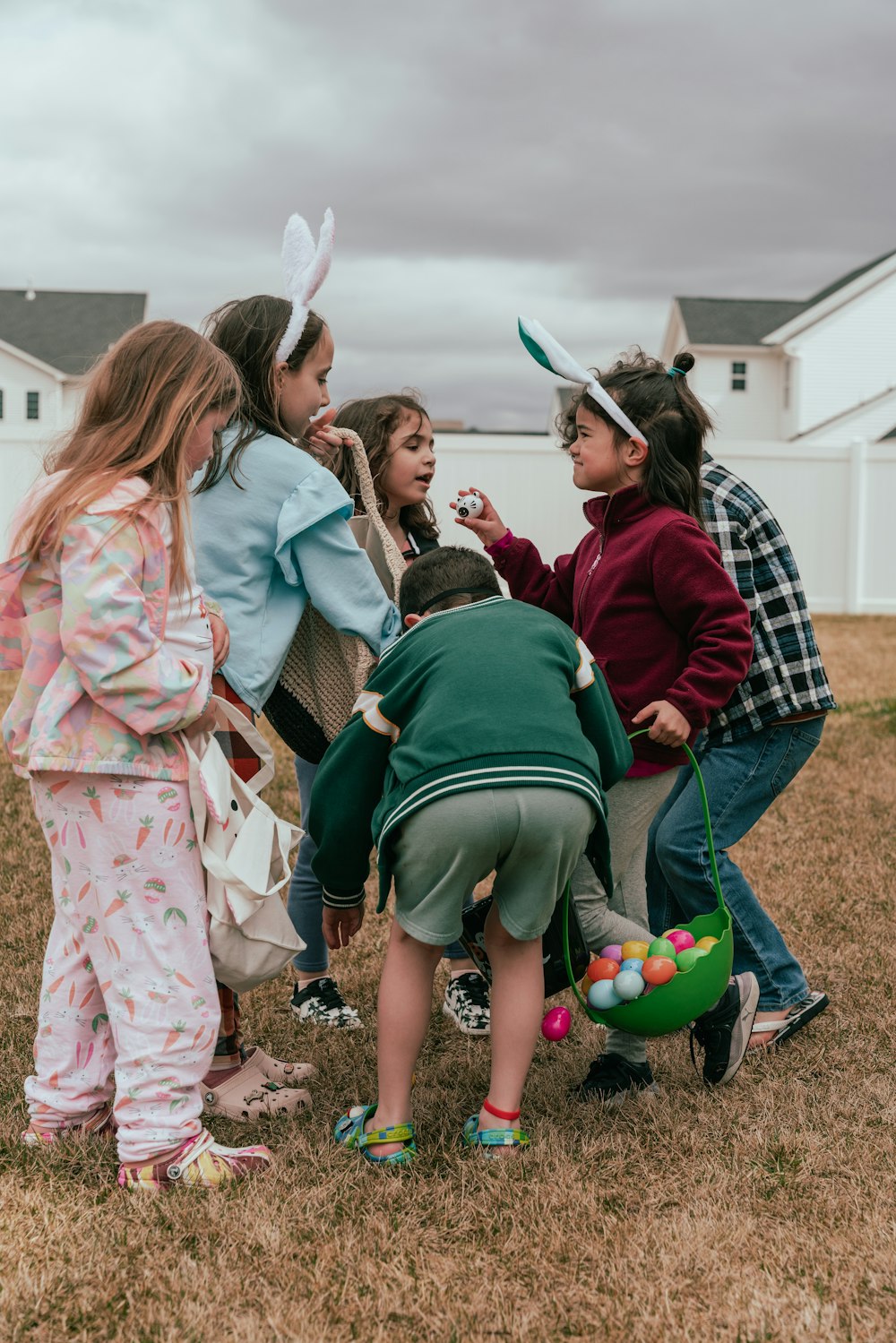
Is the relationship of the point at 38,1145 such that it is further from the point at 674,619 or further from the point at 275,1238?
the point at 674,619

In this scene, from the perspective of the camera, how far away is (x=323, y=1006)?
12.3 ft

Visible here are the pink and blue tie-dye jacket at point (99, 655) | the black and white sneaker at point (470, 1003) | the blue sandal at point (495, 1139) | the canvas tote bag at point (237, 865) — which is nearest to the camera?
the pink and blue tie-dye jacket at point (99, 655)

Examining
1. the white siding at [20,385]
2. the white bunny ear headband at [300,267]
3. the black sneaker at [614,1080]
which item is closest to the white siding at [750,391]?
the white siding at [20,385]

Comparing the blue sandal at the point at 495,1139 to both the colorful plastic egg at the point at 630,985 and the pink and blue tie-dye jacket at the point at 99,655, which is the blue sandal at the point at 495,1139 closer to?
the colorful plastic egg at the point at 630,985

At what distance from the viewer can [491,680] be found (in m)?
2.57

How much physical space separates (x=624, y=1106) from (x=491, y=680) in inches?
46.8

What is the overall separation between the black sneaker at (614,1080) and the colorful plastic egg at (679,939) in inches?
A: 17.9

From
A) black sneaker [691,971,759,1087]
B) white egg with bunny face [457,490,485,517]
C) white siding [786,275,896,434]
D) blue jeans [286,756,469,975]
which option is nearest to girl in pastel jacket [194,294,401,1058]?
white egg with bunny face [457,490,485,517]

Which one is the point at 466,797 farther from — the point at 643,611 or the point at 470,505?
the point at 470,505

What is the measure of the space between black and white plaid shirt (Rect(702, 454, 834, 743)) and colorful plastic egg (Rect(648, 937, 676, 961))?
31.0 inches

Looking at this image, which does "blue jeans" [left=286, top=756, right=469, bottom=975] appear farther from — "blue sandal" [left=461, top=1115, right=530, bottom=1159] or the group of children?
"blue sandal" [left=461, top=1115, right=530, bottom=1159]

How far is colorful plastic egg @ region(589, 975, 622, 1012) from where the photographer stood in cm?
276

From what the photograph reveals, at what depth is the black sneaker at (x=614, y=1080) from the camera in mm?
3137

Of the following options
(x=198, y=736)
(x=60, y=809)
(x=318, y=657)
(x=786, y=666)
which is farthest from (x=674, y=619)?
(x=60, y=809)
